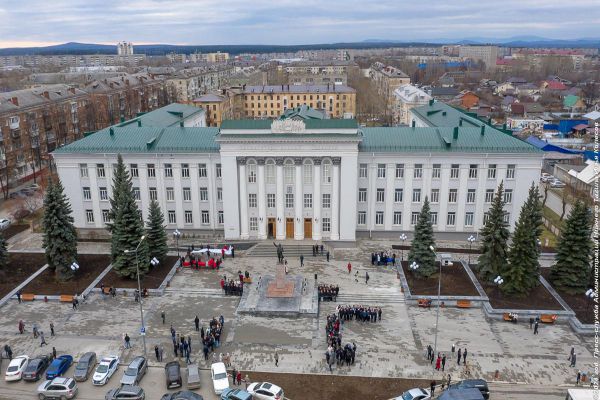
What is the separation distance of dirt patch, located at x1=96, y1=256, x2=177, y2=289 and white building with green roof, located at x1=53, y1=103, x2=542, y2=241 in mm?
7643

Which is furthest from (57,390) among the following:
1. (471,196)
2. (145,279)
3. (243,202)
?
(471,196)

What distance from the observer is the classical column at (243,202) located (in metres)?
44.2

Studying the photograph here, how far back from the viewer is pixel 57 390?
83.6 feet

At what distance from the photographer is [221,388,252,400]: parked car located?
24.8 metres

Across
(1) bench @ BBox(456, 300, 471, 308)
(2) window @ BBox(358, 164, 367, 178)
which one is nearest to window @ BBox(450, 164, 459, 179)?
(2) window @ BBox(358, 164, 367, 178)

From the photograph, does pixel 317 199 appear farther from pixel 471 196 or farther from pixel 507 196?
pixel 507 196

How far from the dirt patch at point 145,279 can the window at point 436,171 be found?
2408 centimetres

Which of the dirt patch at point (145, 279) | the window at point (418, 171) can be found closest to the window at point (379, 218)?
the window at point (418, 171)

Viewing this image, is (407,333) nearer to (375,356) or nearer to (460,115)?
(375,356)

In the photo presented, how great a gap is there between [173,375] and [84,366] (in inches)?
202

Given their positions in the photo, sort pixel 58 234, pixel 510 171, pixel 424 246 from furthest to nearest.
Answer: pixel 510 171 < pixel 58 234 < pixel 424 246

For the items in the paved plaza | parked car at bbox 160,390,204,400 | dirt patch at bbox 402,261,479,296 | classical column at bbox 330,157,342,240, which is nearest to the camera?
parked car at bbox 160,390,204,400

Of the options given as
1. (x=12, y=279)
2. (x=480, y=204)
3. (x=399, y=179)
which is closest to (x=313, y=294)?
(x=399, y=179)

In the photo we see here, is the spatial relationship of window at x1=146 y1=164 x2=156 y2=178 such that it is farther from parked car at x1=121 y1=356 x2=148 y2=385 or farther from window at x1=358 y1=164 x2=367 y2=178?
parked car at x1=121 y1=356 x2=148 y2=385
